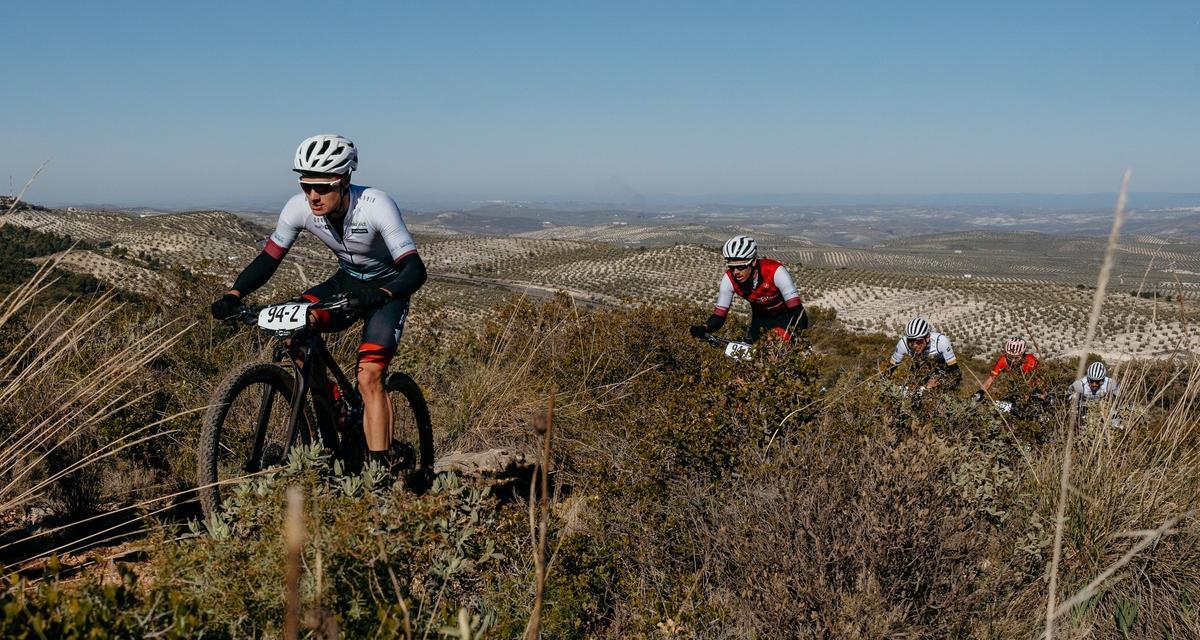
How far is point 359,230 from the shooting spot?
444cm

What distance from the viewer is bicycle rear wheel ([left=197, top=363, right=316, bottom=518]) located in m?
3.42

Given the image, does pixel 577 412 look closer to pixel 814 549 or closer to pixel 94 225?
pixel 814 549

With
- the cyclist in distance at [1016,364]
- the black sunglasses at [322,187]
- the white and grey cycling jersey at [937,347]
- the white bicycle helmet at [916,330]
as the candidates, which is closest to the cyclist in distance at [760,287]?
the white and grey cycling jersey at [937,347]

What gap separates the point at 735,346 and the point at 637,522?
9.23 ft

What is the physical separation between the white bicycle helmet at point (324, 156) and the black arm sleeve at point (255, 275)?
1.97 feet

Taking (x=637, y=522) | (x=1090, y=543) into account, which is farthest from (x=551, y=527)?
(x=1090, y=543)

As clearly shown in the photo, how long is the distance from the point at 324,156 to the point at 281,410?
1384mm

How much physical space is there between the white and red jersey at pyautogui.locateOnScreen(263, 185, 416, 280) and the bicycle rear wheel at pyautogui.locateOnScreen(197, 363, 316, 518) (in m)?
0.86

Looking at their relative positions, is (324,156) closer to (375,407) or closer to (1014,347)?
(375,407)

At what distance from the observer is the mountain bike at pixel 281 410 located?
3.50 metres

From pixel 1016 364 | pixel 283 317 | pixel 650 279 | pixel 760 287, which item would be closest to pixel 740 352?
pixel 760 287

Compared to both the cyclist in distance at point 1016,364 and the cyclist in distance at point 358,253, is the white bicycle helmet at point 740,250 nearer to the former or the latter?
the cyclist in distance at point 1016,364

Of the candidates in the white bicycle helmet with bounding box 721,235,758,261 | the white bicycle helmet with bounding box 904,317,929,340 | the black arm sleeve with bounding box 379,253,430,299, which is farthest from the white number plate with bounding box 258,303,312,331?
the white bicycle helmet with bounding box 904,317,929,340

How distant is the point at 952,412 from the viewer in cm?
513
